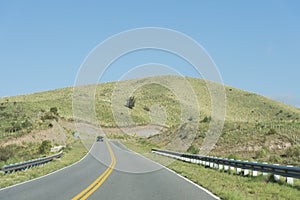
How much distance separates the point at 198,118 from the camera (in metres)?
50.5

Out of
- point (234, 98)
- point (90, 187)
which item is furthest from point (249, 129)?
A: point (234, 98)

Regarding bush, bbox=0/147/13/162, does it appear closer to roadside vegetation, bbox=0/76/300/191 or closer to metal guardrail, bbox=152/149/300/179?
roadside vegetation, bbox=0/76/300/191

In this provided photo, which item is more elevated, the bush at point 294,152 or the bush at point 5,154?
the bush at point 294,152

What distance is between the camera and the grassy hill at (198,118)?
132ft

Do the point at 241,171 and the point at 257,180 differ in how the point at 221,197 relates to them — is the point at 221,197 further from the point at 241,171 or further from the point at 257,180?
the point at 241,171

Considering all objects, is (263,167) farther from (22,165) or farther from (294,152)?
(294,152)

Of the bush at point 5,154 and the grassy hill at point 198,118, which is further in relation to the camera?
the grassy hill at point 198,118

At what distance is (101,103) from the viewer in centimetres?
13300

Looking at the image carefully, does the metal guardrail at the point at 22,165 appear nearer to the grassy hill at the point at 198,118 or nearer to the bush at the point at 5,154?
the bush at the point at 5,154

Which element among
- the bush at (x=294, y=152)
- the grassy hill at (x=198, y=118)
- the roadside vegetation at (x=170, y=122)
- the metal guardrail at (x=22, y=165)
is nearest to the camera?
the metal guardrail at (x=22, y=165)

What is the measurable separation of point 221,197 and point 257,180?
4.85 metres

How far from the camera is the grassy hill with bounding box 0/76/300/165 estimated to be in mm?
40344

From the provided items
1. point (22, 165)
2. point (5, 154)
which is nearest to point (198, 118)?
point (5, 154)

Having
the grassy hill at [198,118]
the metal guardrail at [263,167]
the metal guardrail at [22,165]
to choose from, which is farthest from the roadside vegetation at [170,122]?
the metal guardrail at [263,167]
